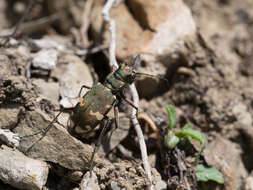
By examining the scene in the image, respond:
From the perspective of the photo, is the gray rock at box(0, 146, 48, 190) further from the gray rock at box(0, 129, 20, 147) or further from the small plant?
the small plant

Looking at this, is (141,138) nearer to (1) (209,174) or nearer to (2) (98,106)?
(2) (98,106)

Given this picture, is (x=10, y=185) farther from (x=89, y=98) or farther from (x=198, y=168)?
(x=198, y=168)

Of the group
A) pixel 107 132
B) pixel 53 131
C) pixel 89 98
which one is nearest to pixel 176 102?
pixel 107 132

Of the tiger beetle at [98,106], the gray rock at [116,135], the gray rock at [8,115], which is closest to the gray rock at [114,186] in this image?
the tiger beetle at [98,106]

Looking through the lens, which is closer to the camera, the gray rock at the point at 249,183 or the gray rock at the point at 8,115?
the gray rock at the point at 8,115

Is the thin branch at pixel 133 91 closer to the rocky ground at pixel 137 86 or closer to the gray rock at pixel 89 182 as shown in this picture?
the rocky ground at pixel 137 86

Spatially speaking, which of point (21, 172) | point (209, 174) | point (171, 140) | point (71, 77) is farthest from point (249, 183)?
point (21, 172)

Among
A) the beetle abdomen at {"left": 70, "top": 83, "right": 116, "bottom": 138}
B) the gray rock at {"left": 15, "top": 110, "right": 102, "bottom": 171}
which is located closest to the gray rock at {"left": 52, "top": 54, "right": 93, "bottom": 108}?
the beetle abdomen at {"left": 70, "top": 83, "right": 116, "bottom": 138}
